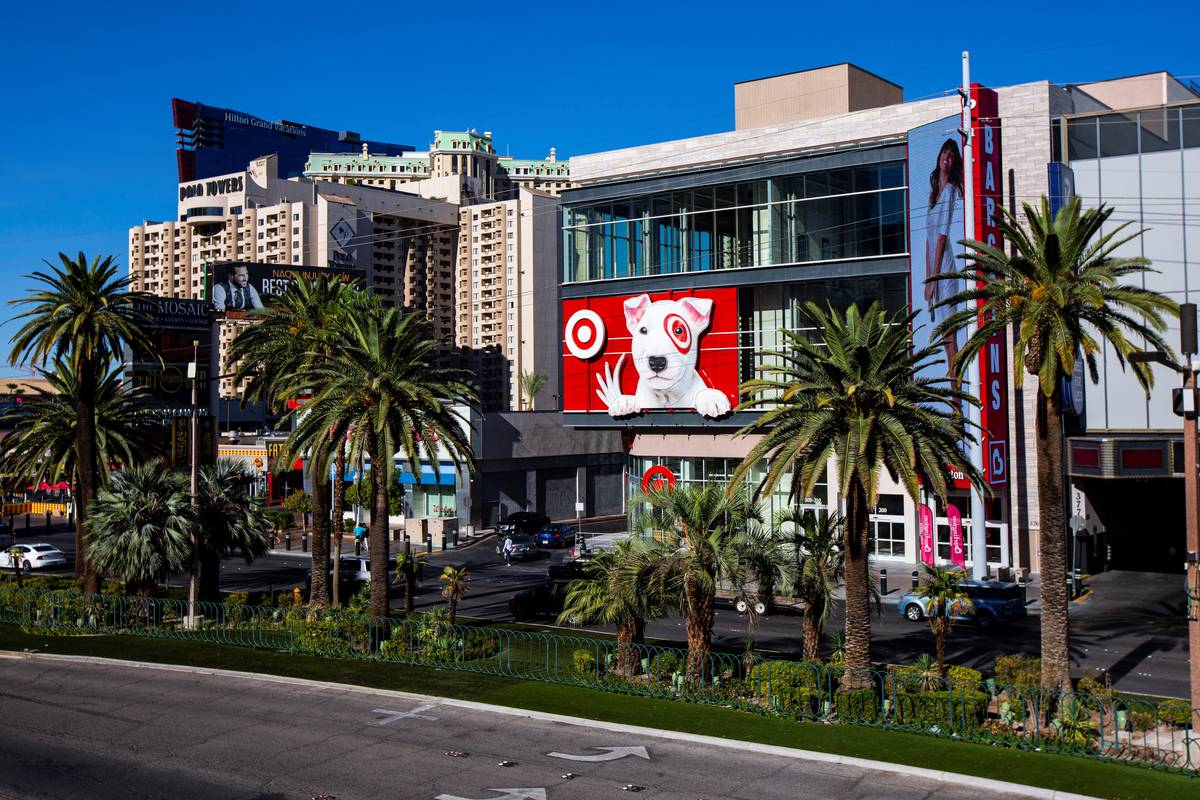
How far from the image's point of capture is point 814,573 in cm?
2777

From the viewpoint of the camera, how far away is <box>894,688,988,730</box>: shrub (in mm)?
21609

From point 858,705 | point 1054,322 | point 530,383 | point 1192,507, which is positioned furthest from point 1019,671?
point 530,383

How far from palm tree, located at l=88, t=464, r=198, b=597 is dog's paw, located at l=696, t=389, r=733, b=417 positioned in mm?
29411

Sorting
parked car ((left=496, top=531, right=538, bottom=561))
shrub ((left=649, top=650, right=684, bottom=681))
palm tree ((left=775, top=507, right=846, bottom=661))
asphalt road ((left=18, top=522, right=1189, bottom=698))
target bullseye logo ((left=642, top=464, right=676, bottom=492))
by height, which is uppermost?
target bullseye logo ((left=642, top=464, right=676, bottom=492))

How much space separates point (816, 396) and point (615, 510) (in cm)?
6416

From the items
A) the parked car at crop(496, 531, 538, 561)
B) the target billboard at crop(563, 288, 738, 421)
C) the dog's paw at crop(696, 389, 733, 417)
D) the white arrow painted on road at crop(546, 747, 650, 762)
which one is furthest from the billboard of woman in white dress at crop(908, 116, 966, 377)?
the white arrow painted on road at crop(546, 747, 650, 762)

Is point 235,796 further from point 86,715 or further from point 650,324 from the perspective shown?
point 650,324

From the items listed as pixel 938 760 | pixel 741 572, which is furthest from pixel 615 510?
pixel 938 760

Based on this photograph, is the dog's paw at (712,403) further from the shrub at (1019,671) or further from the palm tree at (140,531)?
the shrub at (1019,671)

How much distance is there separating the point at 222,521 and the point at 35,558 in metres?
24.9

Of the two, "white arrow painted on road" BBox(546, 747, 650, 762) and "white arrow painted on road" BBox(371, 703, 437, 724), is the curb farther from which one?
"white arrow painted on road" BBox(546, 747, 650, 762)

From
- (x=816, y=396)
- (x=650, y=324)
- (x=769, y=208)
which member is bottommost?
(x=816, y=396)

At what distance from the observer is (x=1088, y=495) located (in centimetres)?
5334

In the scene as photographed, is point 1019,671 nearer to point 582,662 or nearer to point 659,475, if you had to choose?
point 582,662
